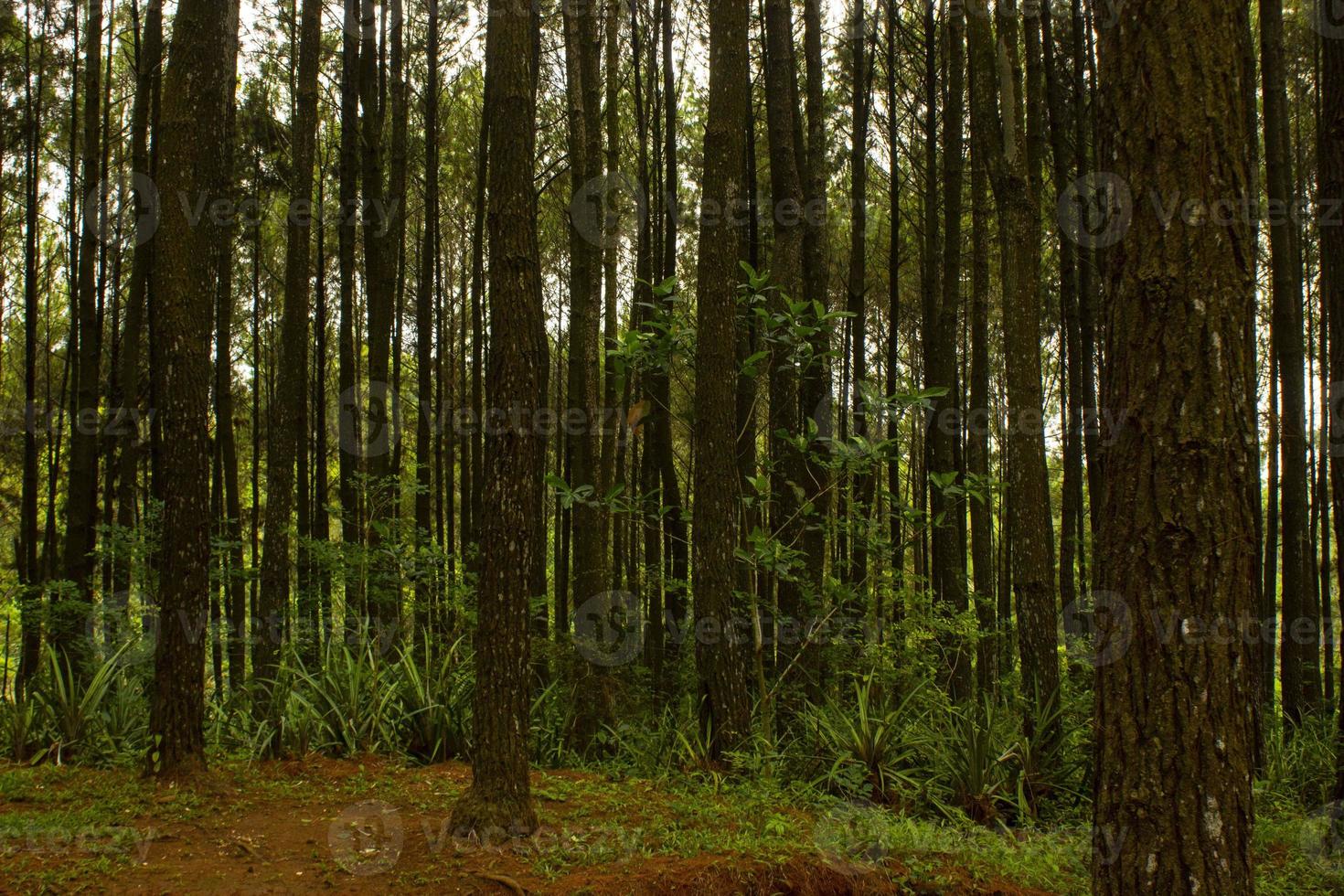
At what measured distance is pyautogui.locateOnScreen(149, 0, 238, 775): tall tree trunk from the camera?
4543 millimetres

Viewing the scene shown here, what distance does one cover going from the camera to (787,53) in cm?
740

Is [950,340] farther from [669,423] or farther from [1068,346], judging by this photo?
[669,423]

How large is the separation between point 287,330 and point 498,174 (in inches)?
190

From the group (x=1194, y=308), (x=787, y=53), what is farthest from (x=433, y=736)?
(x=787, y=53)

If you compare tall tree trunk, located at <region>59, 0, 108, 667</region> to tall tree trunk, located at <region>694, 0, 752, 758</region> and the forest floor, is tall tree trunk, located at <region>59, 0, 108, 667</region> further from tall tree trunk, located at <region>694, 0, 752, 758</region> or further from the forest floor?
tall tree trunk, located at <region>694, 0, 752, 758</region>

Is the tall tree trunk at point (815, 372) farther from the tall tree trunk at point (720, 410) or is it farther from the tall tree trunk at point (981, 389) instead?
the tall tree trunk at point (981, 389)

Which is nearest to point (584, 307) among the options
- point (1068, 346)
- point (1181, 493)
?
point (1068, 346)

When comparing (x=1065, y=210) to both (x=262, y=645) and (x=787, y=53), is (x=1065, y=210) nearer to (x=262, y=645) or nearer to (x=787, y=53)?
(x=787, y=53)

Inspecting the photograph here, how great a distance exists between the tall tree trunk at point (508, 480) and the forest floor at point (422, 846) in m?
0.26

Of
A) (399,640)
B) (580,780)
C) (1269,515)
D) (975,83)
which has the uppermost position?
(975,83)

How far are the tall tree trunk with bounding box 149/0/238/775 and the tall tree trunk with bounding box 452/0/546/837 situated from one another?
1873 millimetres

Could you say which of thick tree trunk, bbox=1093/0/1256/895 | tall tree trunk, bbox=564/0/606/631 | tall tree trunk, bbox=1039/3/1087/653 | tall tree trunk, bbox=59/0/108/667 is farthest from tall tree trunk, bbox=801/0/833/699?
tall tree trunk, bbox=59/0/108/667

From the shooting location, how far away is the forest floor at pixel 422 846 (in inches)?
133

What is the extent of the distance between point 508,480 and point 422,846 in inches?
64.7
